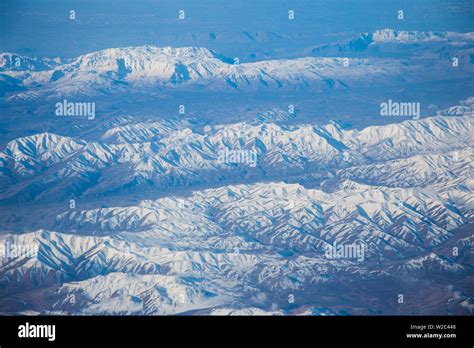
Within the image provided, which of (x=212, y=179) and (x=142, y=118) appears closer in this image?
(x=212, y=179)

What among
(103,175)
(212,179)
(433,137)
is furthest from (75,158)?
(433,137)

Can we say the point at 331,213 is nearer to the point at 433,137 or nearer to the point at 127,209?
the point at 127,209

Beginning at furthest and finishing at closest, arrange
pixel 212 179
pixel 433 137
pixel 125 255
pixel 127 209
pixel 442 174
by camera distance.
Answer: pixel 433 137
pixel 212 179
pixel 442 174
pixel 127 209
pixel 125 255

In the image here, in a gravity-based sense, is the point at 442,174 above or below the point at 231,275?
above

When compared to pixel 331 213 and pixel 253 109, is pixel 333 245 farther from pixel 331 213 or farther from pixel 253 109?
pixel 253 109

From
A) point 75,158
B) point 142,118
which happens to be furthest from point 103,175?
point 142,118

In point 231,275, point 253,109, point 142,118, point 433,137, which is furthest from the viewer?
point 253,109

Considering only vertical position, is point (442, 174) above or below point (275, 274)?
above

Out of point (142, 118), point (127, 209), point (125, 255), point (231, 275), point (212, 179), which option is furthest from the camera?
point (142, 118)

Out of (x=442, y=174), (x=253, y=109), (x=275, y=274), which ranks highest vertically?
(x=253, y=109)

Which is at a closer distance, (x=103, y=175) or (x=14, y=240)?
(x=14, y=240)
